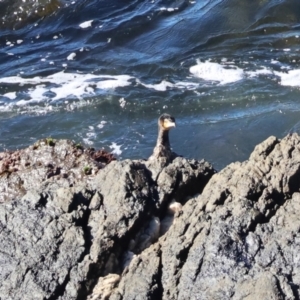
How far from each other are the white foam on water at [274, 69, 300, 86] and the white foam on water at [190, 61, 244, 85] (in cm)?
75

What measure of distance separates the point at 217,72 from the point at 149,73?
1333 mm

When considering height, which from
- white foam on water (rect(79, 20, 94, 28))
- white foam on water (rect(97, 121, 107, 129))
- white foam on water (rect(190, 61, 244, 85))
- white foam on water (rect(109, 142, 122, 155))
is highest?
white foam on water (rect(79, 20, 94, 28))

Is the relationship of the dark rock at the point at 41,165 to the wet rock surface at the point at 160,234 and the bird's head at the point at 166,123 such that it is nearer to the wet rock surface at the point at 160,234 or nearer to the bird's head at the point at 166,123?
the bird's head at the point at 166,123

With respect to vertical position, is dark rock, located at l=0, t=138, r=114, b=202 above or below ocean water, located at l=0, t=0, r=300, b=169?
above

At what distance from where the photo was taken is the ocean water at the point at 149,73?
35.9 feet

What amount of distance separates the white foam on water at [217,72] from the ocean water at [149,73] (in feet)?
0.08

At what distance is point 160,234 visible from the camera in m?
5.07

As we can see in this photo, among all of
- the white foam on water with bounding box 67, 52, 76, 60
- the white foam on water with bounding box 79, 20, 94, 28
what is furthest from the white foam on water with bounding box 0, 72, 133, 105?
the white foam on water with bounding box 79, 20, 94, 28

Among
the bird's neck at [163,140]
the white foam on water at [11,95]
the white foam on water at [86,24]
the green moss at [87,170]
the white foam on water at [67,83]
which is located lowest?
the white foam on water at [67,83]

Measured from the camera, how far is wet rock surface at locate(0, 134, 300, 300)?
4.11m

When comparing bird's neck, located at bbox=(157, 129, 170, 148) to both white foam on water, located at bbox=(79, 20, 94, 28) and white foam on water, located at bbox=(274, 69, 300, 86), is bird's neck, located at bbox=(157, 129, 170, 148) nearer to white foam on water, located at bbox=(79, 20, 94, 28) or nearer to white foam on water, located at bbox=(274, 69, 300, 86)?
white foam on water, located at bbox=(274, 69, 300, 86)

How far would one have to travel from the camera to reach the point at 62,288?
4375mm

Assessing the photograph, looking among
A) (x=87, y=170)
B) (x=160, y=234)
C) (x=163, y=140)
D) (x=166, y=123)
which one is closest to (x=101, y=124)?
(x=166, y=123)

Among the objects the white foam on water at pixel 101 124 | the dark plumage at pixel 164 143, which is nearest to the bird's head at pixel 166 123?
the dark plumage at pixel 164 143
